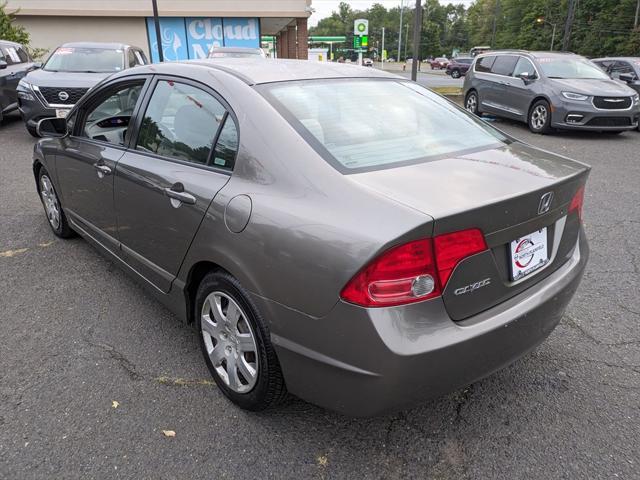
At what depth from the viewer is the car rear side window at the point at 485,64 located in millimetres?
12547

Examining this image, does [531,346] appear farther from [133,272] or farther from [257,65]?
[133,272]

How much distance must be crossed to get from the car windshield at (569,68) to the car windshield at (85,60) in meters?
8.64

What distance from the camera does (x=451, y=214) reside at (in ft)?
5.97

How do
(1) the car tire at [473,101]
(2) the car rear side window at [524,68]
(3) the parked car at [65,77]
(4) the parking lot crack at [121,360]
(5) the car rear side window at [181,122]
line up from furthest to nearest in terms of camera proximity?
(1) the car tire at [473,101] → (2) the car rear side window at [524,68] → (3) the parked car at [65,77] → (4) the parking lot crack at [121,360] → (5) the car rear side window at [181,122]

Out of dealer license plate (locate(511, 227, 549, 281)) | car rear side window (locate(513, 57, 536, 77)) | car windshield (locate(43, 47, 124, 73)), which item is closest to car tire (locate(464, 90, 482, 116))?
car rear side window (locate(513, 57, 536, 77))

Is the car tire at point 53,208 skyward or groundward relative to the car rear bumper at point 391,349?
groundward

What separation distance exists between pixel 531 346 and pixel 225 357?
4.68 ft

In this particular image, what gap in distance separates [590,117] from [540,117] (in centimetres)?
104

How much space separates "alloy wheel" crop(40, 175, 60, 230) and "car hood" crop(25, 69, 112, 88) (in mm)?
4724

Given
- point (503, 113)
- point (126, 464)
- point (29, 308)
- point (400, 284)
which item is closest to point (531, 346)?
point (400, 284)

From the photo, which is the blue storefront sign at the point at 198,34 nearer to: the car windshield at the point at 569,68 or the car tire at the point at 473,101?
the car tire at the point at 473,101

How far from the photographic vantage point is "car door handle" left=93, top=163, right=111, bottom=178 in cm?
326

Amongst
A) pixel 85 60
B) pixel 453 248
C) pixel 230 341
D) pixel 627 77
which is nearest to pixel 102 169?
pixel 230 341

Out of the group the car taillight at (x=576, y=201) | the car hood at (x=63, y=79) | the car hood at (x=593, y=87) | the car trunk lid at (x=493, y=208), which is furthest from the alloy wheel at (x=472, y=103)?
the car trunk lid at (x=493, y=208)
